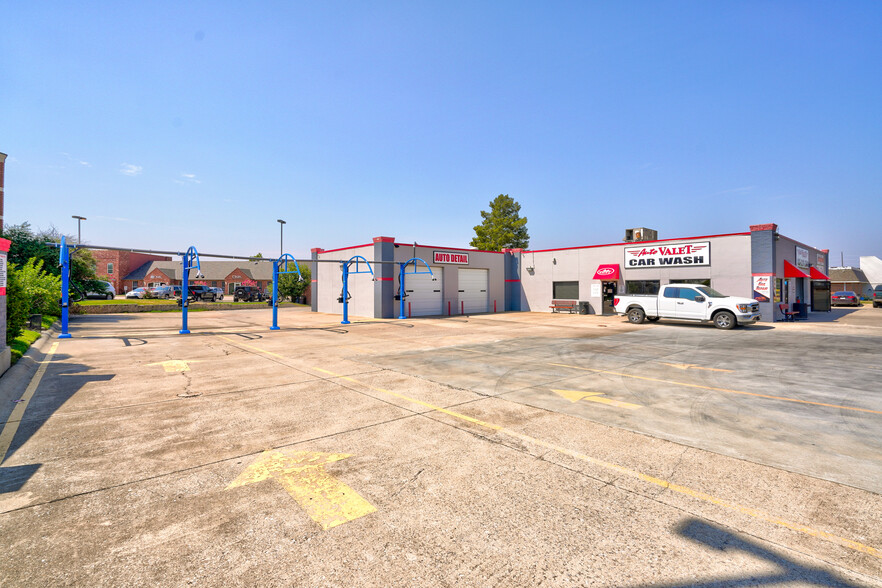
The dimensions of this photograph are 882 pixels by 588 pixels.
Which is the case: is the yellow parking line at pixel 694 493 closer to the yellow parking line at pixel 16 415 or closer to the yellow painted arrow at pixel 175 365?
the yellow parking line at pixel 16 415

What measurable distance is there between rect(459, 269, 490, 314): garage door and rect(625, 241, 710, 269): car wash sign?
32.4ft

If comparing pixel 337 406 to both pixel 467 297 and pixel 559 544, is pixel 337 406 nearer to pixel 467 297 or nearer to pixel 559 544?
pixel 559 544

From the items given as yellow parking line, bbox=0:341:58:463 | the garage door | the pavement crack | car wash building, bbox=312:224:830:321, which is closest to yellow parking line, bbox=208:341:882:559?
the pavement crack

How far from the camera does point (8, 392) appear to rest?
687cm

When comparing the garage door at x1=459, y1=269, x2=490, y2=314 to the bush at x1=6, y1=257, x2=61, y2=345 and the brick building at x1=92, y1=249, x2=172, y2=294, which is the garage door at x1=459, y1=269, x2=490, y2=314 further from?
the brick building at x1=92, y1=249, x2=172, y2=294

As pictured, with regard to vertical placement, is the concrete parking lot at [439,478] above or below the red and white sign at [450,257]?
below

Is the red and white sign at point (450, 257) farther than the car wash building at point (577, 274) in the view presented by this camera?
Yes

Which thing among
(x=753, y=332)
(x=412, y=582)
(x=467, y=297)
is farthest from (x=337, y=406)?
(x=467, y=297)

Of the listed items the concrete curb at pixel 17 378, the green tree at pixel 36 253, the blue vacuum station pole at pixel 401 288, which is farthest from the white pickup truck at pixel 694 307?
the green tree at pixel 36 253

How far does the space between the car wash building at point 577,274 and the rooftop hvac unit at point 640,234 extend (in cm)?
7

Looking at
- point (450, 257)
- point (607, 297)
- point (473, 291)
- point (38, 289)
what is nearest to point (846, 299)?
point (607, 297)

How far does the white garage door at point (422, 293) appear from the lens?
26.6 m

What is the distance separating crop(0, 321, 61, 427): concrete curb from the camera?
626 cm

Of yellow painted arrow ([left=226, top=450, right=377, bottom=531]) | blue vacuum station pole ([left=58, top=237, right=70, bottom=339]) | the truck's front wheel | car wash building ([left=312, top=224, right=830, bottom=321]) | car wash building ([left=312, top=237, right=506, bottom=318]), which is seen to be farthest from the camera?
car wash building ([left=312, top=237, right=506, bottom=318])
